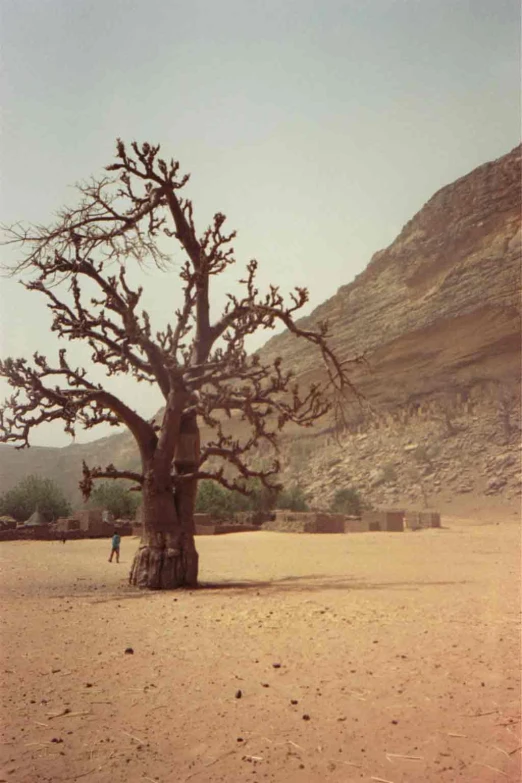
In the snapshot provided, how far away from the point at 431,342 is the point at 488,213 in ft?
46.8

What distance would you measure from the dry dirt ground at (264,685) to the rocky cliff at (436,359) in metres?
39.5

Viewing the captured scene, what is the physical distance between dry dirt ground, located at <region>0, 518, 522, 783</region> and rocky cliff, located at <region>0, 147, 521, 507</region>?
130 feet

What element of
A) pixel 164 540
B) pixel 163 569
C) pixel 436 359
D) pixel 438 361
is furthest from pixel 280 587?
pixel 436 359

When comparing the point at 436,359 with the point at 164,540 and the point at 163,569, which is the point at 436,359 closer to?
the point at 164,540

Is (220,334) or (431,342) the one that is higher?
(431,342)

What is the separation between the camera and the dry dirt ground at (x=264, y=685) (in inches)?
148

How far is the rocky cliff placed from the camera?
169 feet

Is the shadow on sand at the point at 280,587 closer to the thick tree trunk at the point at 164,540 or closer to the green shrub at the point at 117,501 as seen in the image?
the thick tree trunk at the point at 164,540

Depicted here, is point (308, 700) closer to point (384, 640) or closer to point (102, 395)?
point (384, 640)

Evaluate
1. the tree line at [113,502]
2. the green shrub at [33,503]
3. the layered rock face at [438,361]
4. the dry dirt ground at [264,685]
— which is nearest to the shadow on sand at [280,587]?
the dry dirt ground at [264,685]

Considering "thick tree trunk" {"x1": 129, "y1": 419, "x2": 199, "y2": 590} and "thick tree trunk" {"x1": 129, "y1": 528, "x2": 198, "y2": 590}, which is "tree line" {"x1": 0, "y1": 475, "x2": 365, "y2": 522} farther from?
"thick tree trunk" {"x1": 129, "y1": 528, "x2": 198, "y2": 590}

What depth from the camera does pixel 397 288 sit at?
2857 inches

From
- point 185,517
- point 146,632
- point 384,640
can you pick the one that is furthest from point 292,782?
point 185,517

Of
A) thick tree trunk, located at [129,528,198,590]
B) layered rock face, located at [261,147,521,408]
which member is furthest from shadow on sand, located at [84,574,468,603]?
layered rock face, located at [261,147,521,408]
